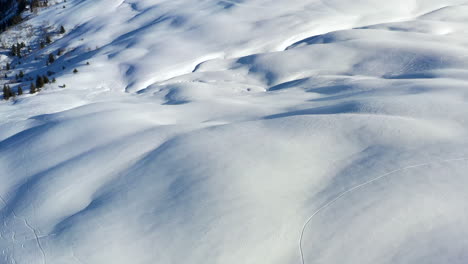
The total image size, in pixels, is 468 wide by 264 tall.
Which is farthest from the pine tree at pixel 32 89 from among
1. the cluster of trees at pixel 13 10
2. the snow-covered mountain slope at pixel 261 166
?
the cluster of trees at pixel 13 10

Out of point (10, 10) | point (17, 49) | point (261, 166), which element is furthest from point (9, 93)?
point (10, 10)

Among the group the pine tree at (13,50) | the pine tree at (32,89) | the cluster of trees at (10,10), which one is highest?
the cluster of trees at (10,10)

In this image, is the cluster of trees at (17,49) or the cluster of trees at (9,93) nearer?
the cluster of trees at (9,93)

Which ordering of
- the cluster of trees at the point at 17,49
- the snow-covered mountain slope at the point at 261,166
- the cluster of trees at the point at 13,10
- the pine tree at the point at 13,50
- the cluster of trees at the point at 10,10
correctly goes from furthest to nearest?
the cluster of trees at the point at 10,10
the cluster of trees at the point at 13,10
the pine tree at the point at 13,50
the cluster of trees at the point at 17,49
the snow-covered mountain slope at the point at 261,166

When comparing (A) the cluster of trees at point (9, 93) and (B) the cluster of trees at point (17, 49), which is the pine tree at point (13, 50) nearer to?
(B) the cluster of trees at point (17, 49)

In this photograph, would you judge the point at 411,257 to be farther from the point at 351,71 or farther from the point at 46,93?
the point at 46,93

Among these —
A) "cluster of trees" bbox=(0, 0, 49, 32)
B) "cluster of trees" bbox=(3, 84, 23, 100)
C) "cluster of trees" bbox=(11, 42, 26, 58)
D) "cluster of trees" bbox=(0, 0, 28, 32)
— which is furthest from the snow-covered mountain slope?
"cluster of trees" bbox=(0, 0, 28, 32)

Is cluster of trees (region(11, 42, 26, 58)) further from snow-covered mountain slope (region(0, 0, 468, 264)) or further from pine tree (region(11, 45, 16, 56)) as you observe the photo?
snow-covered mountain slope (region(0, 0, 468, 264))

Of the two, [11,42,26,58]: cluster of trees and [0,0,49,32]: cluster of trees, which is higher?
[0,0,49,32]: cluster of trees

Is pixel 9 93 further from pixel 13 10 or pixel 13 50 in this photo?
pixel 13 10
